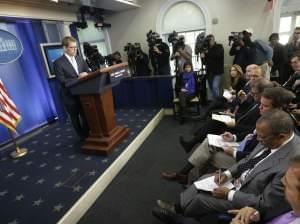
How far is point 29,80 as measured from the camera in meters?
4.00

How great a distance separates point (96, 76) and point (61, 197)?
1365 mm

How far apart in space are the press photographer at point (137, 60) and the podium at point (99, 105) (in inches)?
92.9

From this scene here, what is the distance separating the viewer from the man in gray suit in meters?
1.10

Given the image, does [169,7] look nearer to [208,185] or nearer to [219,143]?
[219,143]

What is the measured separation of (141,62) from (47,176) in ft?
12.0

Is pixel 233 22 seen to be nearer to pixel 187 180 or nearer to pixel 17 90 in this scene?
pixel 187 180

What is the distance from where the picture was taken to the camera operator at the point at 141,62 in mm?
5293

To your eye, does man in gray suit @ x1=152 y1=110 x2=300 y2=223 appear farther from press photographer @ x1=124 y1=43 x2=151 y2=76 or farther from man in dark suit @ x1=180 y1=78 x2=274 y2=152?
press photographer @ x1=124 y1=43 x2=151 y2=76

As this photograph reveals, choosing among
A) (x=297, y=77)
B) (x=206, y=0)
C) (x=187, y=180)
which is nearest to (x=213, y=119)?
(x=187, y=180)

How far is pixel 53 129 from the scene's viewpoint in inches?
157

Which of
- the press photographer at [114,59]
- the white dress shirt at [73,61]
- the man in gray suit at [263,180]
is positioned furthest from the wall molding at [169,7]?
the man in gray suit at [263,180]

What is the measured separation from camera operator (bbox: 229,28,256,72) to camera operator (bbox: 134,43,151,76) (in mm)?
2143

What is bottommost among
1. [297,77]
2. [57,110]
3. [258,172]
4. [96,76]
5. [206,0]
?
[57,110]

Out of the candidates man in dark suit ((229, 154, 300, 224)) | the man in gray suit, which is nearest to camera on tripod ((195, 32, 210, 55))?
the man in gray suit
